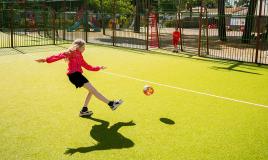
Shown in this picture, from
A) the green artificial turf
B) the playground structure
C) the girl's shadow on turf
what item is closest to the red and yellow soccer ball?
the green artificial turf

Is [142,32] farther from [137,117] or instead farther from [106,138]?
[106,138]

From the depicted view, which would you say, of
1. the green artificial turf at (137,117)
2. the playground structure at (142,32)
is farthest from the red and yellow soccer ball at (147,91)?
the playground structure at (142,32)

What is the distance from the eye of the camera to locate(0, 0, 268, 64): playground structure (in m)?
18.9

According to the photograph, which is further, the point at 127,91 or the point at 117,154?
the point at 127,91

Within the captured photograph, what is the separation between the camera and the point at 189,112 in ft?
25.3

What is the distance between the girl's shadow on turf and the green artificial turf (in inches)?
0.7

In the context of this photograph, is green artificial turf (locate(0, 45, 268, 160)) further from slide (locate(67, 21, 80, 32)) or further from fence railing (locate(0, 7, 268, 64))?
slide (locate(67, 21, 80, 32))

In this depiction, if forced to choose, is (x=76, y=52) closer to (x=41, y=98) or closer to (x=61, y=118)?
(x=61, y=118)

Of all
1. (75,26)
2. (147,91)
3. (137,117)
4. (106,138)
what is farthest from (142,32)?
(106,138)

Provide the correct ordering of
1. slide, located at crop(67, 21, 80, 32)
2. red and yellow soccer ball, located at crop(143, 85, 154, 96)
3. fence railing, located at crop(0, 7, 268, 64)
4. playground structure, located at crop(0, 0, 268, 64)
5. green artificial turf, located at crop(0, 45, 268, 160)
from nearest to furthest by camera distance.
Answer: green artificial turf, located at crop(0, 45, 268, 160) → red and yellow soccer ball, located at crop(143, 85, 154, 96) → fence railing, located at crop(0, 7, 268, 64) → playground structure, located at crop(0, 0, 268, 64) → slide, located at crop(67, 21, 80, 32)

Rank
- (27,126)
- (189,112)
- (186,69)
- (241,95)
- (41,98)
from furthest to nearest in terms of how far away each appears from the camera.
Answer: (186,69), (241,95), (41,98), (189,112), (27,126)

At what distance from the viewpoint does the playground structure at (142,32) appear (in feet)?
62.1

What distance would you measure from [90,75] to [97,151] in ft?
23.3

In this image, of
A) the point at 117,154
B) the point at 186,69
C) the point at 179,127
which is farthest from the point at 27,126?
the point at 186,69
